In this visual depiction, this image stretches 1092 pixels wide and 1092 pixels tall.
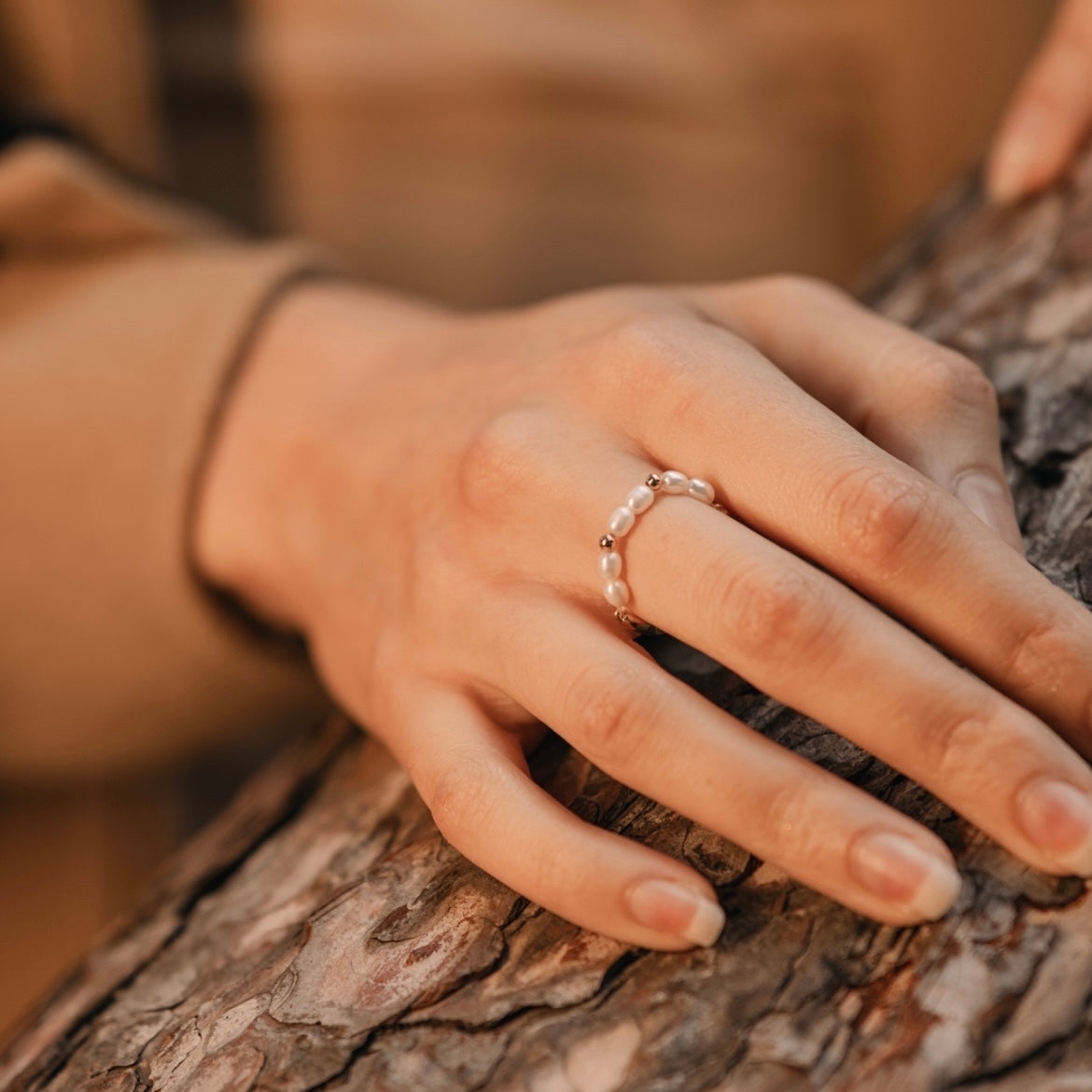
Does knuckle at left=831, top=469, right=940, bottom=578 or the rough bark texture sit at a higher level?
knuckle at left=831, top=469, right=940, bottom=578

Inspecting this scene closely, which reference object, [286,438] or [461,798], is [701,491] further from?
[286,438]

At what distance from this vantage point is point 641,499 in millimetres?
592

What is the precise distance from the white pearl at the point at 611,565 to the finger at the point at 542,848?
124 mm

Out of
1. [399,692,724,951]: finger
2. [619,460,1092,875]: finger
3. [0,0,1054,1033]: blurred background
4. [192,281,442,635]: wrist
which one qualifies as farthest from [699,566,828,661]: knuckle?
[0,0,1054,1033]: blurred background

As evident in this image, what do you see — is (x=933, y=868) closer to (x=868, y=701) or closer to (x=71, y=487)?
(x=868, y=701)

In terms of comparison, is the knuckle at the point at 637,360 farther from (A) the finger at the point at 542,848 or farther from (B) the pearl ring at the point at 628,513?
(A) the finger at the point at 542,848

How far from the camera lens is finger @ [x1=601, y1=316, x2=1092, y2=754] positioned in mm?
520

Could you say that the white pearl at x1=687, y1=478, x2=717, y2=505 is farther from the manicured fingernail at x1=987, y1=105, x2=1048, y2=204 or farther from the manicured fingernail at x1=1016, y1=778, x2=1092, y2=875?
the manicured fingernail at x1=987, y1=105, x2=1048, y2=204

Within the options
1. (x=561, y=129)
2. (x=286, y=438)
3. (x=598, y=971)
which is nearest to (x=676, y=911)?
(x=598, y=971)

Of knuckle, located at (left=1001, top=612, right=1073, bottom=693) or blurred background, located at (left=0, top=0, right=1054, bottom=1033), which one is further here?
blurred background, located at (left=0, top=0, right=1054, bottom=1033)

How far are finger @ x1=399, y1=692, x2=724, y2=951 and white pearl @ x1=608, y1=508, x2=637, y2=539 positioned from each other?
Answer: 15 cm

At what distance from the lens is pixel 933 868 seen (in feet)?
1.59

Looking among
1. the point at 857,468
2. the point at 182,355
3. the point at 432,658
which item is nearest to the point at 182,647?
the point at 182,355

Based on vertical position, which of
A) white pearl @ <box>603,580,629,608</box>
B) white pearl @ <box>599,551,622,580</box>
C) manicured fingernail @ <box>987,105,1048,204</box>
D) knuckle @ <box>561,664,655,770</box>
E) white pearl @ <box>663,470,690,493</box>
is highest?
manicured fingernail @ <box>987,105,1048,204</box>
